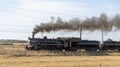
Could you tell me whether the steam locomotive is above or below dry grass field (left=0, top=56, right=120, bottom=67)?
above

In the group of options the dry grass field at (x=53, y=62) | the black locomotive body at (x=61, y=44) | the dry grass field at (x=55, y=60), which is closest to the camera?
the dry grass field at (x=53, y=62)

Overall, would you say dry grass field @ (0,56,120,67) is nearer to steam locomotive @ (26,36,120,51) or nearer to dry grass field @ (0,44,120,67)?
dry grass field @ (0,44,120,67)

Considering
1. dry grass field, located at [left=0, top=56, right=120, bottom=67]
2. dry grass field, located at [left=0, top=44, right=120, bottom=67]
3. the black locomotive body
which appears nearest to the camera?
dry grass field, located at [left=0, top=56, right=120, bottom=67]

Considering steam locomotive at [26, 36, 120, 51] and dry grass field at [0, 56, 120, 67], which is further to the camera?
steam locomotive at [26, 36, 120, 51]

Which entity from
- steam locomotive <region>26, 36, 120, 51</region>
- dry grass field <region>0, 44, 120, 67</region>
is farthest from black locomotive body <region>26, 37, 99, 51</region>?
dry grass field <region>0, 44, 120, 67</region>

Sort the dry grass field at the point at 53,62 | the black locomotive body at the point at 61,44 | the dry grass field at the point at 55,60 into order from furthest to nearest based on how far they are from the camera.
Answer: the black locomotive body at the point at 61,44
the dry grass field at the point at 55,60
the dry grass field at the point at 53,62

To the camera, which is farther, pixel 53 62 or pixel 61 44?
pixel 61 44

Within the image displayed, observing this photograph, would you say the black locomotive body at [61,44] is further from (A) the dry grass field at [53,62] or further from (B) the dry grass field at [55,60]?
(A) the dry grass field at [53,62]

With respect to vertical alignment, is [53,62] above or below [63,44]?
below

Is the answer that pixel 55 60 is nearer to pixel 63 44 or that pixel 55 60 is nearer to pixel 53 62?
pixel 53 62

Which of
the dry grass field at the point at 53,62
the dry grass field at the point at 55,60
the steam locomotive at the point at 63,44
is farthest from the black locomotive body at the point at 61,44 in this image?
the dry grass field at the point at 53,62

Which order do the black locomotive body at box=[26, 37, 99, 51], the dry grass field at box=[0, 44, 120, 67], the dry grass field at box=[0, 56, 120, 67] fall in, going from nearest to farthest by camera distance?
1. the dry grass field at box=[0, 56, 120, 67]
2. the dry grass field at box=[0, 44, 120, 67]
3. the black locomotive body at box=[26, 37, 99, 51]

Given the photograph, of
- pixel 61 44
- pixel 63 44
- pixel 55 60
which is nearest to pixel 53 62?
pixel 55 60

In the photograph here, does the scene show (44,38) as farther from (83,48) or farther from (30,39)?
(83,48)
